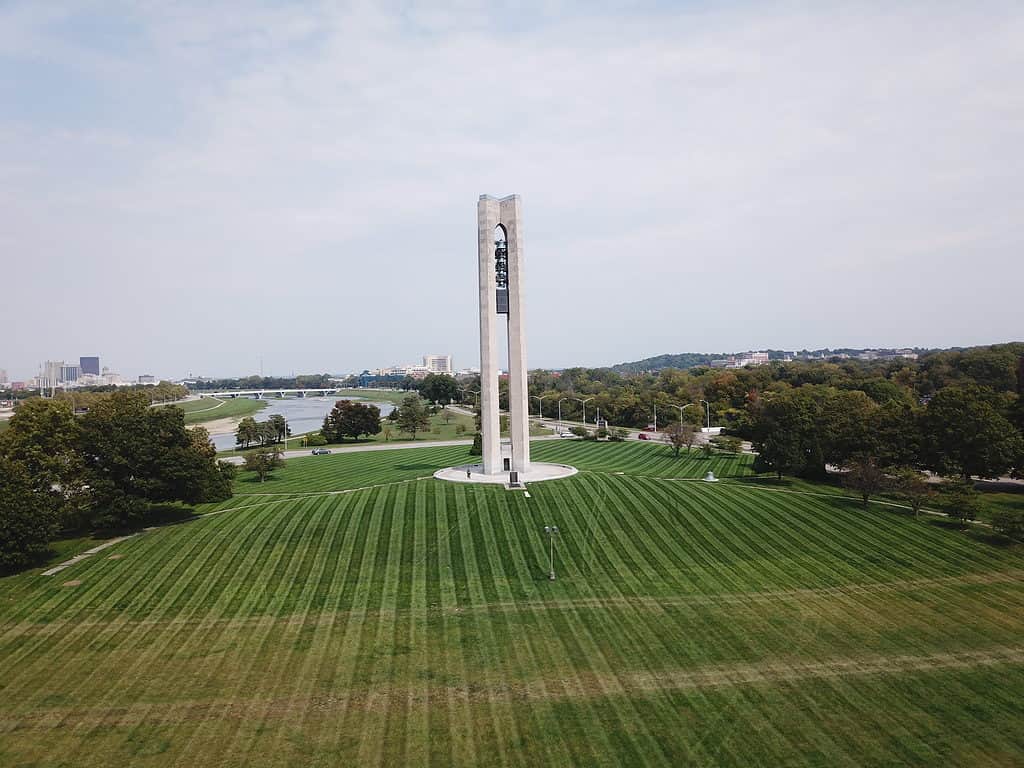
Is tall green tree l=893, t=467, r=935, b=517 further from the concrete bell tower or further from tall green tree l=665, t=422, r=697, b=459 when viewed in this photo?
tall green tree l=665, t=422, r=697, b=459

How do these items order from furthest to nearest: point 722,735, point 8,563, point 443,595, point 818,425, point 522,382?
point 818,425, point 522,382, point 8,563, point 443,595, point 722,735

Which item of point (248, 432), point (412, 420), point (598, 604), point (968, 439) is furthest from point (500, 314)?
point (248, 432)

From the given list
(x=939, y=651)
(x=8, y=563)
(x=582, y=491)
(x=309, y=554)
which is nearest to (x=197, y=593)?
(x=309, y=554)

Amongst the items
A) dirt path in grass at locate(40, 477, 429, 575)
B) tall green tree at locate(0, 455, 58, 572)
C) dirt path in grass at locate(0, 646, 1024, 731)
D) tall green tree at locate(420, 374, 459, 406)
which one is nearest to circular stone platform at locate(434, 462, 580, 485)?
dirt path in grass at locate(40, 477, 429, 575)

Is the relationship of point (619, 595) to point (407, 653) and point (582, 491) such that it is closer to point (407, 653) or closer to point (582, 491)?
point (407, 653)

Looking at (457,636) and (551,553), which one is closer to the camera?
(457,636)

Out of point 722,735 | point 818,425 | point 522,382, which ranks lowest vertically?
point 722,735

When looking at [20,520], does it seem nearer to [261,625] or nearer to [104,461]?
[104,461]
